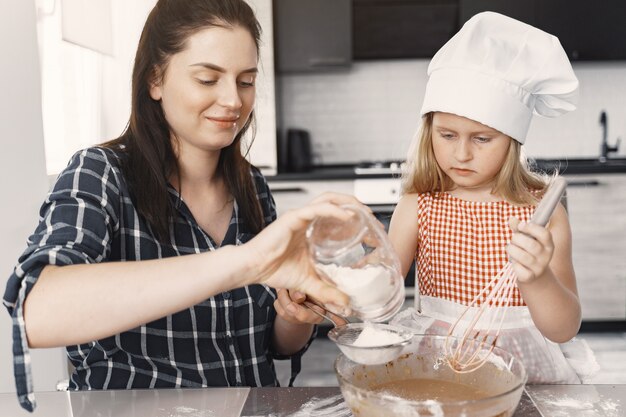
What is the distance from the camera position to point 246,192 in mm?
1397

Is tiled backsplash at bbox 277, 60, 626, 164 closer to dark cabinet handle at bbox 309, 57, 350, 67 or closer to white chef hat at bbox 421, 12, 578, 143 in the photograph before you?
dark cabinet handle at bbox 309, 57, 350, 67

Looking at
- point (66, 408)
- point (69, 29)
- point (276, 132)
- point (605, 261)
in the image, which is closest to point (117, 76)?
point (69, 29)

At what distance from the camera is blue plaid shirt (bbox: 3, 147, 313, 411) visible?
103 cm

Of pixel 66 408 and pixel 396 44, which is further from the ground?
pixel 396 44

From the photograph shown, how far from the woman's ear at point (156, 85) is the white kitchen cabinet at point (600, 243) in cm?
255

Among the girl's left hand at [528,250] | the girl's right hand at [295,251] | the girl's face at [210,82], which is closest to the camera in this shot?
the girl's right hand at [295,251]

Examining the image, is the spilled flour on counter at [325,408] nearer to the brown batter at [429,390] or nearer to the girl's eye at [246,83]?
the brown batter at [429,390]

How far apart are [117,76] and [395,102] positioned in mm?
1705

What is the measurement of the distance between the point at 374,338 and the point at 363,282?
100mm

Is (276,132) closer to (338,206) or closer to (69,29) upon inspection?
(69,29)

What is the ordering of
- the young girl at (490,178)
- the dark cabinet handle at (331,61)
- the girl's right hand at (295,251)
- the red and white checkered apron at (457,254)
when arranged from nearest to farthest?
1. the girl's right hand at (295,251)
2. the young girl at (490,178)
3. the red and white checkered apron at (457,254)
4. the dark cabinet handle at (331,61)

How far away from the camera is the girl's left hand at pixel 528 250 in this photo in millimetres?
890

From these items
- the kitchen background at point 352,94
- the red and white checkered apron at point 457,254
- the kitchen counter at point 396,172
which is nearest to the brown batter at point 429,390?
the red and white checkered apron at point 457,254

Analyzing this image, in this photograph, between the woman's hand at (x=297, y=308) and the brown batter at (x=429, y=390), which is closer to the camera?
the brown batter at (x=429, y=390)
